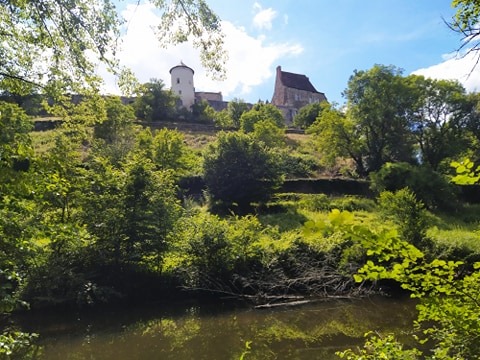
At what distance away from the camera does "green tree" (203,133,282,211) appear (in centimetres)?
2428

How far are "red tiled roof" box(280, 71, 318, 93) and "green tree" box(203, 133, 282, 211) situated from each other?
4979 cm

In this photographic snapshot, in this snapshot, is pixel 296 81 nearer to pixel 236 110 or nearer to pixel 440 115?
pixel 236 110

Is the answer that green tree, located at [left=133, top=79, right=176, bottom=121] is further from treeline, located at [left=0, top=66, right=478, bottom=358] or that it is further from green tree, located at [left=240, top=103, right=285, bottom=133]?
treeline, located at [left=0, top=66, right=478, bottom=358]

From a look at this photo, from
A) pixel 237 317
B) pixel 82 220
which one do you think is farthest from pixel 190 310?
pixel 82 220

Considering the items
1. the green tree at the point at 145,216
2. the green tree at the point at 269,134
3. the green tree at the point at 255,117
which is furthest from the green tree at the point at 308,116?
the green tree at the point at 145,216

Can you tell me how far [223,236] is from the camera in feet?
46.1

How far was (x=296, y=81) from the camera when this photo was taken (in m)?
74.2

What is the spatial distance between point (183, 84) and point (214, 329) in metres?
56.3

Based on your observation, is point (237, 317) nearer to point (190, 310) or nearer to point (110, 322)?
point (190, 310)

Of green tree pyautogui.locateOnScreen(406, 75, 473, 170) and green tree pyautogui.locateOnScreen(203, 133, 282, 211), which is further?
green tree pyautogui.locateOnScreen(406, 75, 473, 170)

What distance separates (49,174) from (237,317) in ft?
27.2

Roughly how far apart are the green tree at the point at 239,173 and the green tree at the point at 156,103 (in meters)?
25.7

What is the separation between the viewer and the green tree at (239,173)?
79.7 feet

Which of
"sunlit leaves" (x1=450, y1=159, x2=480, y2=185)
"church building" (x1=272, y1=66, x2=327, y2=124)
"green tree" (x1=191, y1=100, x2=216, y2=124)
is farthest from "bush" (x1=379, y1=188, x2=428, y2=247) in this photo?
"church building" (x1=272, y1=66, x2=327, y2=124)
